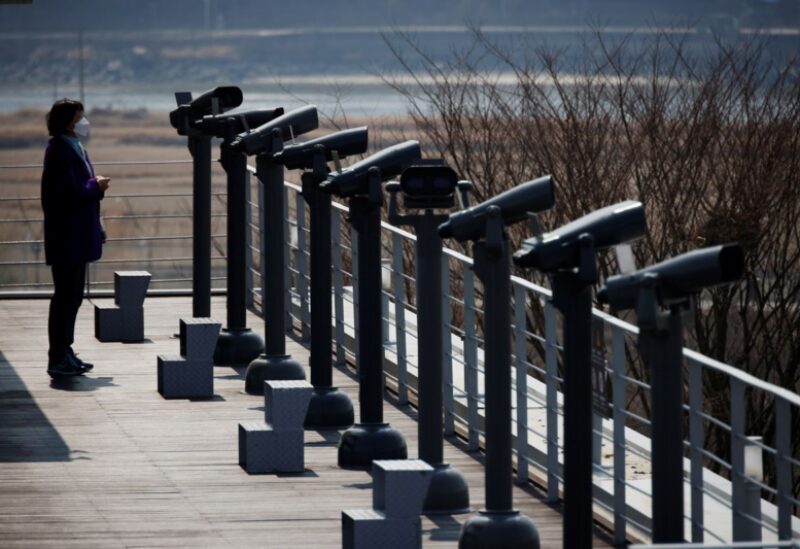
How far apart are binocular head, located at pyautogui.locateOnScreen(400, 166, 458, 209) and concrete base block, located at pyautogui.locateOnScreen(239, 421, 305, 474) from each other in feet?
4.81

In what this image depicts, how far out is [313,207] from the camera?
9.14m

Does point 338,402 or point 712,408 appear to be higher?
point 338,402

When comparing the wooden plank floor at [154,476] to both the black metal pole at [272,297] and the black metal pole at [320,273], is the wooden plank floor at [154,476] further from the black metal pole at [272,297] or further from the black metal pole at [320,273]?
the black metal pole at [320,273]

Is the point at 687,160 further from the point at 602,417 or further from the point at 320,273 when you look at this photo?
the point at 602,417

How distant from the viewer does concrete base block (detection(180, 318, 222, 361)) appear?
1002 cm

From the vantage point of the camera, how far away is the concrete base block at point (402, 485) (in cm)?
670

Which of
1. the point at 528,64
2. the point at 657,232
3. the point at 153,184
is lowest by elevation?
the point at 153,184

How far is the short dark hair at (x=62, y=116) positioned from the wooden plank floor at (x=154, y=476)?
4.26 feet

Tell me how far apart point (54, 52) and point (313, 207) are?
357 feet

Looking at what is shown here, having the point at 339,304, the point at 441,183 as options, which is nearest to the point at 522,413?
the point at 441,183

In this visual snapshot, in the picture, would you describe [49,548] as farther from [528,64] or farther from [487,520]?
[528,64]

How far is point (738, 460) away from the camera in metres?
6.37

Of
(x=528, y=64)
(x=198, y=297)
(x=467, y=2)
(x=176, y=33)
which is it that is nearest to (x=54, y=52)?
(x=176, y=33)

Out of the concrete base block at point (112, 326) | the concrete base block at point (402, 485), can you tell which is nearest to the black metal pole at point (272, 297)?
the concrete base block at point (112, 326)
